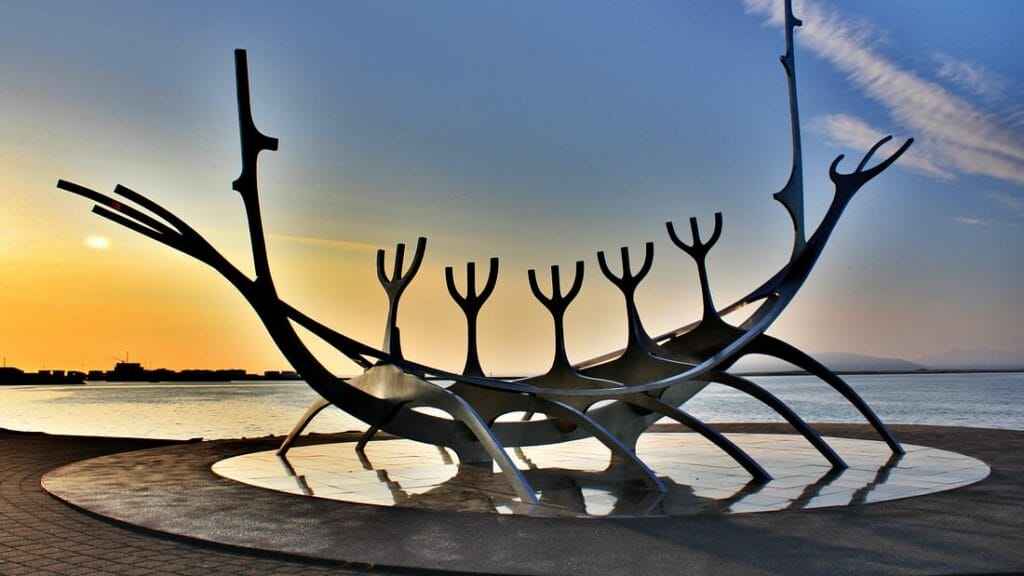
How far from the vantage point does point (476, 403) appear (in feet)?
41.0

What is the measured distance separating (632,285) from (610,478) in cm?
341

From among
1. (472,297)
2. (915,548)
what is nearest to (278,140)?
(472,297)

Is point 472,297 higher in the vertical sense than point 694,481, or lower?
higher

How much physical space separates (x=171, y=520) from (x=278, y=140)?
15.5ft

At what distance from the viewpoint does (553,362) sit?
42.1 ft

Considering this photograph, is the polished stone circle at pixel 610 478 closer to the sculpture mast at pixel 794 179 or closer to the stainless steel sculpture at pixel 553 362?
the stainless steel sculpture at pixel 553 362

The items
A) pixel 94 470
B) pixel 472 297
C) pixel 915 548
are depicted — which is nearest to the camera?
pixel 915 548

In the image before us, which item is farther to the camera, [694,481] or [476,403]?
[476,403]

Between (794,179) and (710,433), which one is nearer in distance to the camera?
(710,433)

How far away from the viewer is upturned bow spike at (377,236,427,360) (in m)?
12.1

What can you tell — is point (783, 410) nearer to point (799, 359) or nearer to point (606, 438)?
point (799, 359)

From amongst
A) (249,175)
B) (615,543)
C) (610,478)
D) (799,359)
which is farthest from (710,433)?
(249,175)

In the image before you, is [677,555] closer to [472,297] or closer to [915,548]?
[915,548]

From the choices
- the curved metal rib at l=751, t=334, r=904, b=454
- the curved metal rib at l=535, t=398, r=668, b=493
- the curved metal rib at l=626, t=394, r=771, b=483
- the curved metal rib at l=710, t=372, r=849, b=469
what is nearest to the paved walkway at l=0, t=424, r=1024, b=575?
the curved metal rib at l=535, t=398, r=668, b=493
